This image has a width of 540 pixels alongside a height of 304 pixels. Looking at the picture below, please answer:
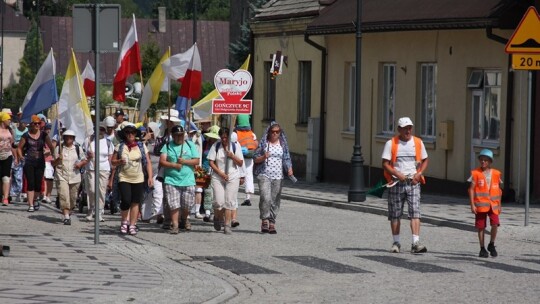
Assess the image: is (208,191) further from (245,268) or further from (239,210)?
(245,268)

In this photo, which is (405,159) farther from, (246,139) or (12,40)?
(12,40)

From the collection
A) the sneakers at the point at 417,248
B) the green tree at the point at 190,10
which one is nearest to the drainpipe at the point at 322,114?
the sneakers at the point at 417,248

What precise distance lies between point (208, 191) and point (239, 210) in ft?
9.28

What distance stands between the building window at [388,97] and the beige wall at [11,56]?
309 feet

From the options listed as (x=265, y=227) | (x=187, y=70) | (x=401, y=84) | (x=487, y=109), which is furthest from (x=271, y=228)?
(x=401, y=84)

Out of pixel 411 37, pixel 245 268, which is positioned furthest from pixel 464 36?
pixel 245 268

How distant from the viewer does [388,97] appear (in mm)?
32156

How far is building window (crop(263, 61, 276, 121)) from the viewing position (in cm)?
4031

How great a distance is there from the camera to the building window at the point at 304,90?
1476 inches

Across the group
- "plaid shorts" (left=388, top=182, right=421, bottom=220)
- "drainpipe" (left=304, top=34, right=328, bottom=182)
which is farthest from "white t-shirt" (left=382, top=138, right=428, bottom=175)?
"drainpipe" (left=304, top=34, right=328, bottom=182)

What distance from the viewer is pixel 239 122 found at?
2542 centimetres

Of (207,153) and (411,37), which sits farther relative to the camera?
(411,37)

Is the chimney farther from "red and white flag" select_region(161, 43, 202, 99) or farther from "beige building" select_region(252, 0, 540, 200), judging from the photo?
"red and white flag" select_region(161, 43, 202, 99)

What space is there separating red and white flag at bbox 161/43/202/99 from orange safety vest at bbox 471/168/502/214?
669 cm
